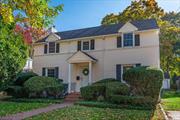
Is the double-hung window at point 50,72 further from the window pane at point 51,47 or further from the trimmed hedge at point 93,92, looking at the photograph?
the trimmed hedge at point 93,92

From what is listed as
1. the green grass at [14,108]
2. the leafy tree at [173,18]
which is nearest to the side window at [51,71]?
the green grass at [14,108]

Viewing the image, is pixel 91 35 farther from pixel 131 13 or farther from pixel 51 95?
pixel 131 13

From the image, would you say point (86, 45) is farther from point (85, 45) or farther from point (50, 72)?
point (50, 72)

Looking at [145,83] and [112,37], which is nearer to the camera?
[145,83]

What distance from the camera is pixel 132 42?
19.5m

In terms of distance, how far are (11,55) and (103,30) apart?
12457 millimetres

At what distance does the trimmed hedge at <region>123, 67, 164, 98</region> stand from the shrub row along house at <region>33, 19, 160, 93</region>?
171 inches

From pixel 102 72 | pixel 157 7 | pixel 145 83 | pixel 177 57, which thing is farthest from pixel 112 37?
pixel 177 57

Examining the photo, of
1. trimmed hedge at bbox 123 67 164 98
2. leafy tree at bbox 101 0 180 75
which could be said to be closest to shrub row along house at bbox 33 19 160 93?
trimmed hedge at bbox 123 67 164 98

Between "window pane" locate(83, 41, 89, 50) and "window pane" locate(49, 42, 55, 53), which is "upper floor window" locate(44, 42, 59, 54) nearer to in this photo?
"window pane" locate(49, 42, 55, 53)

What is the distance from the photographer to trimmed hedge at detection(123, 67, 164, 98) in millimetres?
14102

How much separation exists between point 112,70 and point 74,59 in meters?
→ 3.66

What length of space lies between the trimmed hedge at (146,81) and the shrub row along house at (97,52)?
434 centimetres

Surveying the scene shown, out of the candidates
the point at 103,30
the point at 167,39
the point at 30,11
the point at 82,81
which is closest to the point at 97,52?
the point at 103,30
